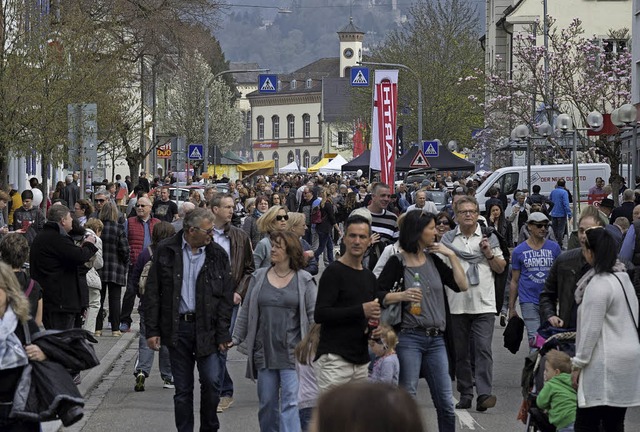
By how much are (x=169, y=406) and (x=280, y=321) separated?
133 inches

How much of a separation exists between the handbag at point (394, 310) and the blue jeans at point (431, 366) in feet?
0.40

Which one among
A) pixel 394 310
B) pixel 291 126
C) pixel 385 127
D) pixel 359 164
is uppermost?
pixel 291 126

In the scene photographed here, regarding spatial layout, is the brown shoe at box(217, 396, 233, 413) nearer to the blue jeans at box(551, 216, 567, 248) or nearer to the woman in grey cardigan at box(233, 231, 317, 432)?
the woman in grey cardigan at box(233, 231, 317, 432)

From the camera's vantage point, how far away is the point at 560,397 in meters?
7.95

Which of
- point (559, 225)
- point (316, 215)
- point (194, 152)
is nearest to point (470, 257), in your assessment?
point (316, 215)

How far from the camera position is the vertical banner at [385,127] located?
24672 mm

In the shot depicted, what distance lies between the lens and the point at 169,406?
11.6 meters

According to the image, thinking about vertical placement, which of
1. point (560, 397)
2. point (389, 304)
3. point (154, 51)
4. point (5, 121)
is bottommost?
point (560, 397)

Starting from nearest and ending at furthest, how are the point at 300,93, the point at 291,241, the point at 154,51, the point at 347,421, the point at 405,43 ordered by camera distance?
the point at 347,421
the point at 291,241
the point at 154,51
the point at 405,43
the point at 300,93

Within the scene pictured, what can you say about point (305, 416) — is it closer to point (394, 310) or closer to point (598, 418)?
point (394, 310)

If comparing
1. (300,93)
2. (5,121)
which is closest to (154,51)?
(5,121)

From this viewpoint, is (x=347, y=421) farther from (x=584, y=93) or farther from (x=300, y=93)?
(x=300, y=93)

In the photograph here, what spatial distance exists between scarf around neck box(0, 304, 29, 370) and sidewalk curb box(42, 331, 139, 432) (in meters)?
3.12

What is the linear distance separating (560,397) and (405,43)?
6372 centimetres
